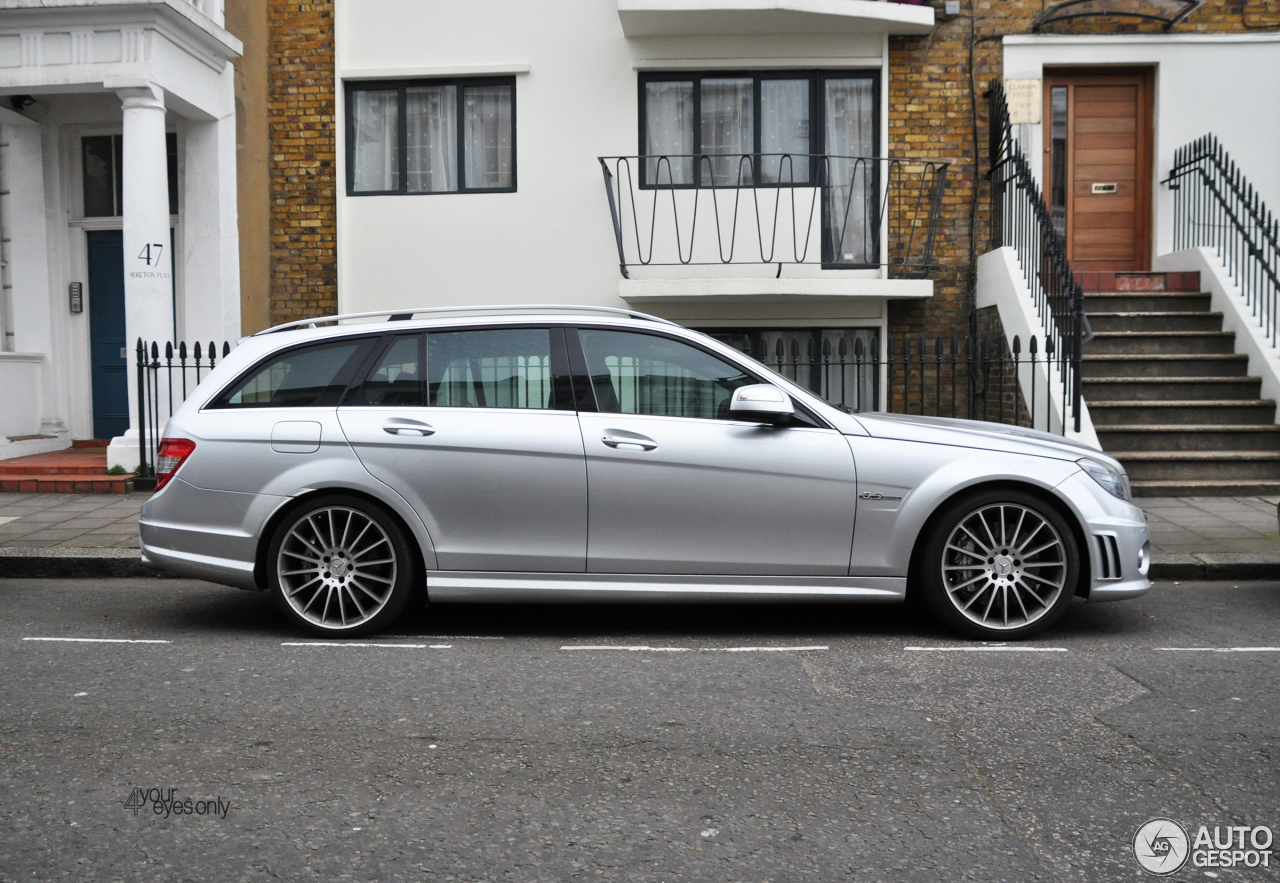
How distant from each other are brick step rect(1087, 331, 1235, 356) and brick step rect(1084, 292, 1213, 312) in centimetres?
48

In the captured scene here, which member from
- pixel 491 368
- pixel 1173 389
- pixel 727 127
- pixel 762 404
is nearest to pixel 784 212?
pixel 727 127

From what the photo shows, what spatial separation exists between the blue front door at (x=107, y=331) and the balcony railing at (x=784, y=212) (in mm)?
5758

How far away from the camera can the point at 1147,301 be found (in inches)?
467

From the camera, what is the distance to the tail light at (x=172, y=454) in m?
5.86

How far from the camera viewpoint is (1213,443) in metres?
10.4

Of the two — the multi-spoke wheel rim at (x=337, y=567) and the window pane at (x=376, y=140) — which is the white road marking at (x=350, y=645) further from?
the window pane at (x=376, y=140)

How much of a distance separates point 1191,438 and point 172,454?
8.85 metres

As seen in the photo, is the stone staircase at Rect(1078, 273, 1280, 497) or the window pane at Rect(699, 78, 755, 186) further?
the window pane at Rect(699, 78, 755, 186)

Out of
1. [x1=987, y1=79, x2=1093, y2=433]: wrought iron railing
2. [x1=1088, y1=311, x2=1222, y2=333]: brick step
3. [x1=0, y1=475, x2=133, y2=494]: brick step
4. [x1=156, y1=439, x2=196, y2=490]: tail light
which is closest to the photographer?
[x1=156, y1=439, x2=196, y2=490]: tail light

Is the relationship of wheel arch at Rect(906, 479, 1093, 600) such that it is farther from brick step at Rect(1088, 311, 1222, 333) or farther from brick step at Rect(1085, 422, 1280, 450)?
brick step at Rect(1088, 311, 1222, 333)

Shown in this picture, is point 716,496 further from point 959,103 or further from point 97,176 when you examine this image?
point 97,176

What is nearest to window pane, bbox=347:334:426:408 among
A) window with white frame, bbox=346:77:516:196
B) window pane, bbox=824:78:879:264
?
window with white frame, bbox=346:77:516:196

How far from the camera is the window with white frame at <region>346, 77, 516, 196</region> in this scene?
1312 centimetres

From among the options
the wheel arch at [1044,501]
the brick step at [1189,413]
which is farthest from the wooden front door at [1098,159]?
the wheel arch at [1044,501]
